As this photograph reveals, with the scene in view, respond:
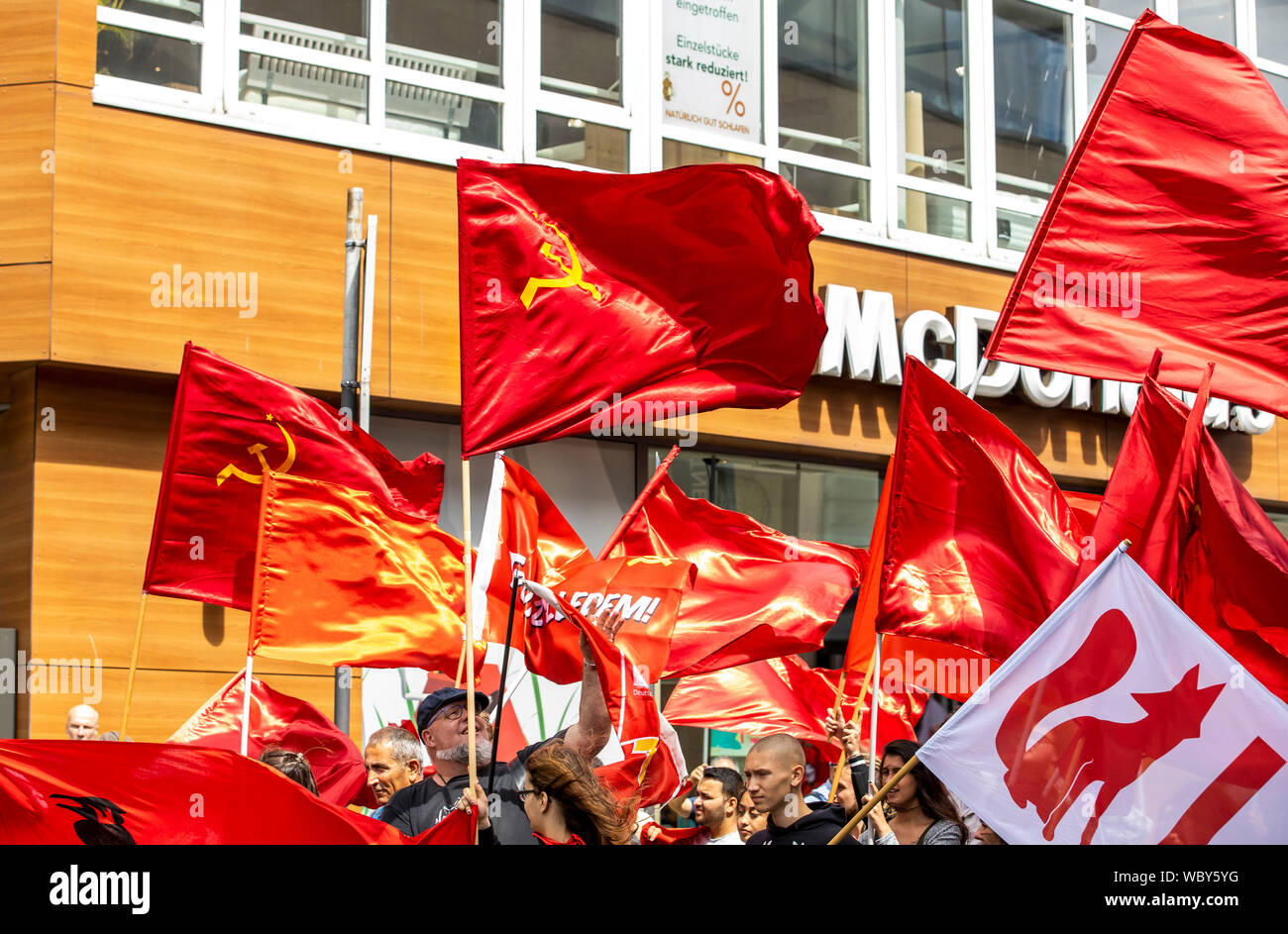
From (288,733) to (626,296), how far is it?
336 centimetres

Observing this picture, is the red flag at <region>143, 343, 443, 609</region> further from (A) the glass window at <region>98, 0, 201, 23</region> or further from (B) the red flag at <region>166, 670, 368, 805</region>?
(A) the glass window at <region>98, 0, 201, 23</region>

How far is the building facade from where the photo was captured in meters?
11.2

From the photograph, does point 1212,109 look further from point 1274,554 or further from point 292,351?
point 292,351

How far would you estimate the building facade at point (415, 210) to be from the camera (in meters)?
11.2

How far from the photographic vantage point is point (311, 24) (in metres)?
12.5

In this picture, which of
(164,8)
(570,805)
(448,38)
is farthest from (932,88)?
(570,805)

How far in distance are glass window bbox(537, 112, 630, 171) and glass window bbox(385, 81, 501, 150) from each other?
0.42 meters

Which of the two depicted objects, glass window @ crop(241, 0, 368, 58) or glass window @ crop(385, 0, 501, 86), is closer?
glass window @ crop(241, 0, 368, 58)

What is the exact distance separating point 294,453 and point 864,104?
8780mm

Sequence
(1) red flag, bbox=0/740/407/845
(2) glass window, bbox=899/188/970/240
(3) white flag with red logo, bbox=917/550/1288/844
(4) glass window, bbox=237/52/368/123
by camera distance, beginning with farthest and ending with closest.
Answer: (2) glass window, bbox=899/188/970/240 < (4) glass window, bbox=237/52/368/123 < (3) white flag with red logo, bbox=917/550/1288/844 < (1) red flag, bbox=0/740/407/845

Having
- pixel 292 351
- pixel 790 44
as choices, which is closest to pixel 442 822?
pixel 292 351
